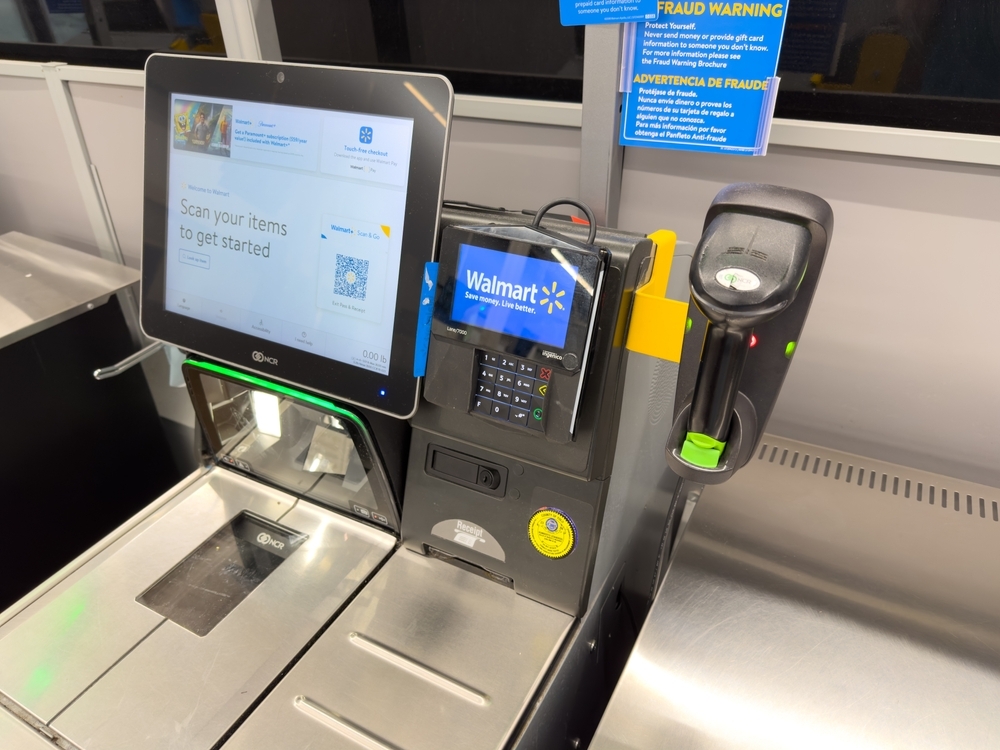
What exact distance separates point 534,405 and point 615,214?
431 millimetres

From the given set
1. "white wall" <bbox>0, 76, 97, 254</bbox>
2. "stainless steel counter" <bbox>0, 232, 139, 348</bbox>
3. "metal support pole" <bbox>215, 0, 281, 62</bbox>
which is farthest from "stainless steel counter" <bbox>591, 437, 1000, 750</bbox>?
"white wall" <bbox>0, 76, 97, 254</bbox>

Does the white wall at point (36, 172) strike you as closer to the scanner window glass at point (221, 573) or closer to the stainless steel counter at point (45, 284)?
the stainless steel counter at point (45, 284)

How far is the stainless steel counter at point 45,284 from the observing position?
1216mm

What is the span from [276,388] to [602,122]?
532mm

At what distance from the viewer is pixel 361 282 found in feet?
2.32

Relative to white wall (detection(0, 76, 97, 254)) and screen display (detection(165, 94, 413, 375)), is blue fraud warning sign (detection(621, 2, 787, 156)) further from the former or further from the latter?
white wall (detection(0, 76, 97, 254))

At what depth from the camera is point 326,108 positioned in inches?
27.3

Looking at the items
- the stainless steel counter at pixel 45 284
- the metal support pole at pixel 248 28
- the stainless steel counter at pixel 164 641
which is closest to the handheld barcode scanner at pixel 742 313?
the stainless steel counter at pixel 164 641

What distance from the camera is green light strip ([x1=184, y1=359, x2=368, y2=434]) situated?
2.54ft

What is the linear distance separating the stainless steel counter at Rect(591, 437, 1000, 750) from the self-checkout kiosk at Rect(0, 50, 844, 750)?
0.33 feet

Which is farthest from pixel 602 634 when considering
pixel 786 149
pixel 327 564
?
pixel 786 149

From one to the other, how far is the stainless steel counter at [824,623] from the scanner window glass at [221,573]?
18.0 inches

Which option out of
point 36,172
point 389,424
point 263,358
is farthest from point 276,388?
point 36,172

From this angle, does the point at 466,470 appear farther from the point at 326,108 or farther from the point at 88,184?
the point at 88,184
